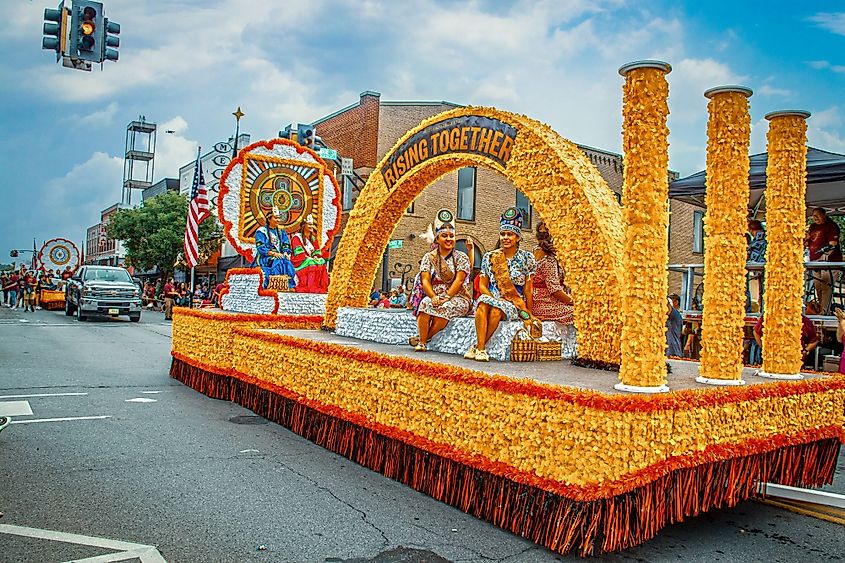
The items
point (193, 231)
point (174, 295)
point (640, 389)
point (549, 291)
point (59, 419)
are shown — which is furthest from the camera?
point (174, 295)

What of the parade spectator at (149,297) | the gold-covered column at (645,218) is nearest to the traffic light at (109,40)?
the gold-covered column at (645,218)

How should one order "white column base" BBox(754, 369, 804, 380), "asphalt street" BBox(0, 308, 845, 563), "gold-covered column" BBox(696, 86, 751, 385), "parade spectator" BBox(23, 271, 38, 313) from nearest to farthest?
"asphalt street" BBox(0, 308, 845, 563) < "gold-covered column" BBox(696, 86, 751, 385) < "white column base" BBox(754, 369, 804, 380) < "parade spectator" BBox(23, 271, 38, 313)

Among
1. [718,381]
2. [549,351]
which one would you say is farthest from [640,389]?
[549,351]

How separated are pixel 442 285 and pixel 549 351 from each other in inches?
53.2

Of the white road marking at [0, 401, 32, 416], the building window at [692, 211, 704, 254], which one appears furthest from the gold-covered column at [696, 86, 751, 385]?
the building window at [692, 211, 704, 254]

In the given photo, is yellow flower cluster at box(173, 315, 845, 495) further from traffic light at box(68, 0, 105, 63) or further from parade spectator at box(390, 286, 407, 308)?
parade spectator at box(390, 286, 407, 308)

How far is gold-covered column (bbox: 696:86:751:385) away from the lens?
5.10 m

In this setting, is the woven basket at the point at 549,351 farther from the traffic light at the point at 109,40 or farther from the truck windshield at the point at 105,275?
the truck windshield at the point at 105,275

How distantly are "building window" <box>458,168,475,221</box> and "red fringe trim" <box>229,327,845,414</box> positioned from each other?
19.9 metres

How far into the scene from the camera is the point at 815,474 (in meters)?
5.25

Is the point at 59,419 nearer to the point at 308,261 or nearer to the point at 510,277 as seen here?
the point at 308,261

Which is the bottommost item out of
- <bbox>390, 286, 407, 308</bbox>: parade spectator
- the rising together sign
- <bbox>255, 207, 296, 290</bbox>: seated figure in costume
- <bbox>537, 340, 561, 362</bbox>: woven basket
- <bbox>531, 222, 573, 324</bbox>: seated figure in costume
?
<bbox>537, 340, 561, 362</bbox>: woven basket

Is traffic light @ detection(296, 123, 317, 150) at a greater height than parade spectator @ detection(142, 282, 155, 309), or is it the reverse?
traffic light @ detection(296, 123, 317, 150)

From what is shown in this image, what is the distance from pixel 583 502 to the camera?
3.85 metres
